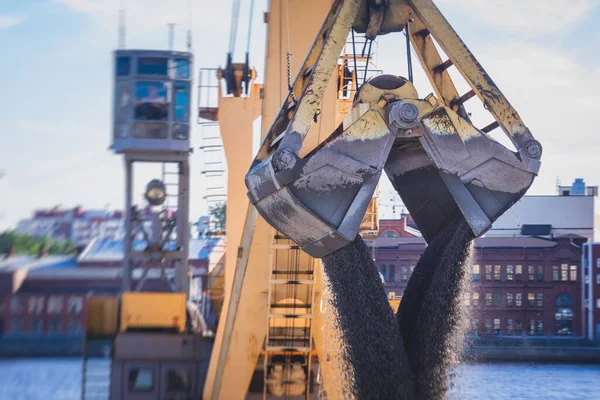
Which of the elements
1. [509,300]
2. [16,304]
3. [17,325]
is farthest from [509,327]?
[16,304]

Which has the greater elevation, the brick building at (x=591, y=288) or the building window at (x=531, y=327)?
the brick building at (x=591, y=288)

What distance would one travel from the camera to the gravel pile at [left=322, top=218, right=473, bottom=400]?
7098 mm

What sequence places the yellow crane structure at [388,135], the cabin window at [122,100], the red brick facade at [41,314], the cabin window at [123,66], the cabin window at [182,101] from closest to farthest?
the yellow crane structure at [388,135], the cabin window at [122,100], the cabin window at [182,101], the cabin window at [123,66], the red brick facade at [41,314]

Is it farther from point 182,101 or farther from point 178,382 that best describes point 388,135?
point 182,101

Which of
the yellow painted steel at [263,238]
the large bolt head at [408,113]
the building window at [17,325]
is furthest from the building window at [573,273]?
the large bolt head at [408,113]

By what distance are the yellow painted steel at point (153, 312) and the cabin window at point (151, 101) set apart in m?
4.35

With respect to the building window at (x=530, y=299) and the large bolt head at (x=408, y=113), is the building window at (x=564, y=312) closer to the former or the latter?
the building window at (x=530, y=299)

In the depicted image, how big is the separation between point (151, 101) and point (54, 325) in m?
20.4

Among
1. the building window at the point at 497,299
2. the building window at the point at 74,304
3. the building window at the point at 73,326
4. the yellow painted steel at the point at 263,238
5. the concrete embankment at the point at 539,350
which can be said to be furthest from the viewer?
the building window at the point at 497,299

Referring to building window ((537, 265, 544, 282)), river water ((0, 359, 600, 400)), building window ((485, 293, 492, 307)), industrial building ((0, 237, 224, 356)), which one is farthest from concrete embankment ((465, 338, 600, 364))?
industrial building ((0, 237, 224, 356))

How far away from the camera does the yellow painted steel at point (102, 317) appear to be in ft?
47.7

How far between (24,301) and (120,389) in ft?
63.2

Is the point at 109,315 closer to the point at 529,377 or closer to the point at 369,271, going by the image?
the point at 369,271

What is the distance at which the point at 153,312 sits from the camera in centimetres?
1412
